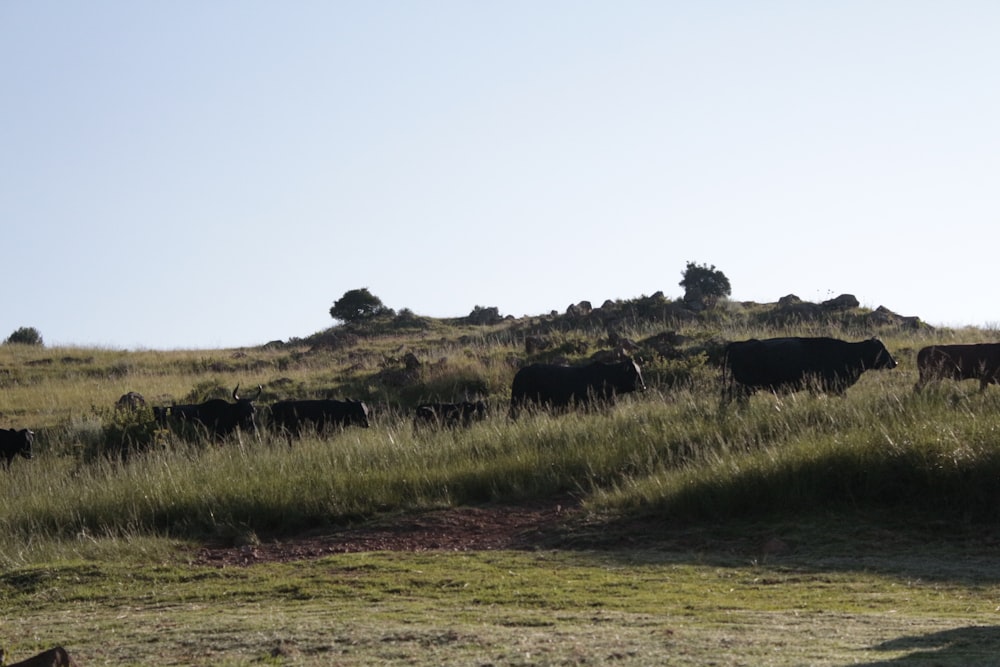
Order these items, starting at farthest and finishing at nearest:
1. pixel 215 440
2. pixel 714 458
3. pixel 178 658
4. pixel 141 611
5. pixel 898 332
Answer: pixel 898 332
pixel 215 440
pixel 714 458
pixel 141 611
pixel 178 658

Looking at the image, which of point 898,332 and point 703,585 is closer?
point 703,585

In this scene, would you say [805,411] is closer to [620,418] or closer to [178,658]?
[620,418]

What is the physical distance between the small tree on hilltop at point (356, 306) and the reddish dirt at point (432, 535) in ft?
125

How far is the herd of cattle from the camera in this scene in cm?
1827

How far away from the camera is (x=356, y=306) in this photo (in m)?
51.6

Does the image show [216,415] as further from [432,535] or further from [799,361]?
[432,535]

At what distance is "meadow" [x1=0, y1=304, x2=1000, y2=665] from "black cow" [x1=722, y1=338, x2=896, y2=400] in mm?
483

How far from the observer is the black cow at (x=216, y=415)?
21297 mm

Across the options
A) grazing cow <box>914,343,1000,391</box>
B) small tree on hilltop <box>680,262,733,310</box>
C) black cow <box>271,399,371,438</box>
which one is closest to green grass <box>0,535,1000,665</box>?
grazing cow <box>914,343,1000,391</box>

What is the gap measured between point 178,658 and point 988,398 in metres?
11.1

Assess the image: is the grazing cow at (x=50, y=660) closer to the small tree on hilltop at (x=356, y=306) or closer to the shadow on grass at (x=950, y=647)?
the shadow on grass at (x=950, y=647)

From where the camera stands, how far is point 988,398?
48.5 feet

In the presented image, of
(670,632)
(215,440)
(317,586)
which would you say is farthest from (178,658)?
(215,440)

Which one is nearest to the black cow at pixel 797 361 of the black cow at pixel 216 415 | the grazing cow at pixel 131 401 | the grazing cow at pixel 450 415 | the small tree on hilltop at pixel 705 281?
the grazing cow at pixel 450 415
